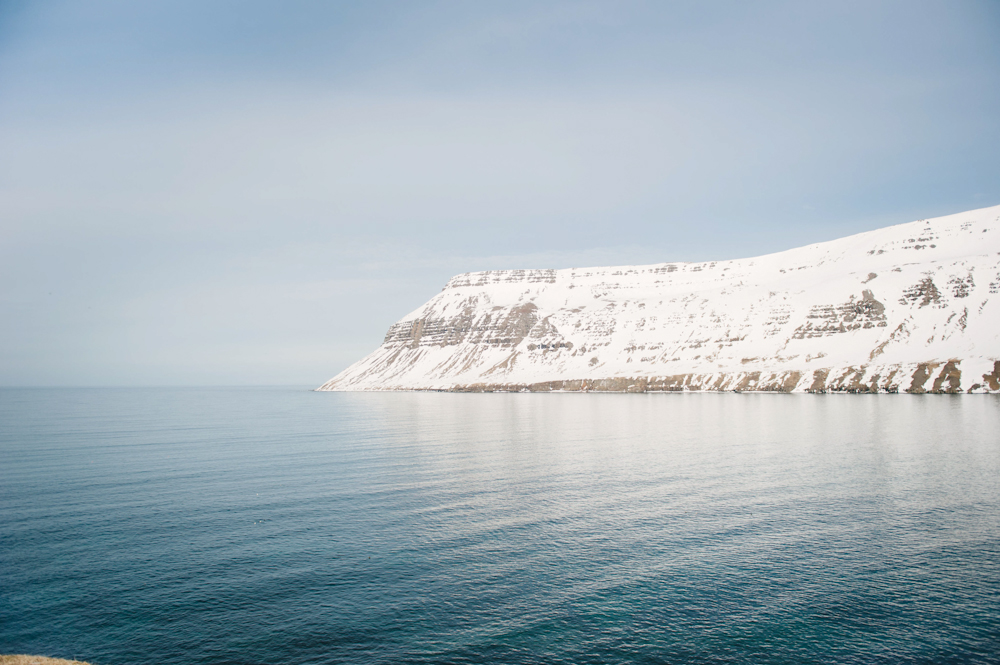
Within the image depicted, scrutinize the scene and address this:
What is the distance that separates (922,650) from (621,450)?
166 ft

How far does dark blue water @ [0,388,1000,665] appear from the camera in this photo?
2341cm

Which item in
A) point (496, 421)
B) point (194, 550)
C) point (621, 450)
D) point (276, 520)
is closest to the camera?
point (194, 550)

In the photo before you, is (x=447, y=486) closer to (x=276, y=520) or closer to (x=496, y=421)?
(x=276, y=520)

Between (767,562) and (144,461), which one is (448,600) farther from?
(144,461)

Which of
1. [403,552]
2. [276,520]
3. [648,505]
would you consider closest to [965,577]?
[648,505]

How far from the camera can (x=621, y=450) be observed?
239 ft

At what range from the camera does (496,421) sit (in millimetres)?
118688

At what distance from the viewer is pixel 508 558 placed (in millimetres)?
32562

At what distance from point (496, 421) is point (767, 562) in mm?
88465

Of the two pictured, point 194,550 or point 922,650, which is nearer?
point 922,650

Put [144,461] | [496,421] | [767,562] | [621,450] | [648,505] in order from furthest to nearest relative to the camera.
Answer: [496,421] → [621,450] → [144,461] → [648,505] → [767,562]

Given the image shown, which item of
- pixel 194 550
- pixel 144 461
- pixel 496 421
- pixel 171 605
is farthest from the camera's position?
pixel 496 421

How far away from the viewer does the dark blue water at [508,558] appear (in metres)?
23.4

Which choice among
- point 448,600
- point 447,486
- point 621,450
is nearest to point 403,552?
point 448,600
